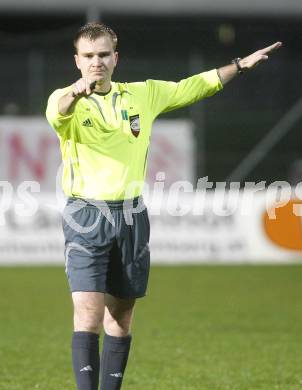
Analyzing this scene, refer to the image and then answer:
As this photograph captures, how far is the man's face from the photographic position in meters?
5.66

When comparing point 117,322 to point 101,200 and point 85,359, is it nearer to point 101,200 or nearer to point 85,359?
point 85,359

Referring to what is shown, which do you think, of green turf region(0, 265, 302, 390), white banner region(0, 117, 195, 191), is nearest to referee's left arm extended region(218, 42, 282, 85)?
green turf region(0, 265, 302, 390)

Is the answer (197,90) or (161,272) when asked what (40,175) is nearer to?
(161,272)

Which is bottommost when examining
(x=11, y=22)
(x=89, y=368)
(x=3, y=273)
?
(x=3, y=273)

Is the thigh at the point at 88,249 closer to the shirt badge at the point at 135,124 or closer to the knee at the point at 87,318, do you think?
the knee at the point at 87,318

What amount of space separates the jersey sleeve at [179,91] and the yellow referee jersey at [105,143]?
18 cm

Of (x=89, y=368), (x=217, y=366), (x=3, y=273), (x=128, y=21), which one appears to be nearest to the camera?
(x=89, y=368)

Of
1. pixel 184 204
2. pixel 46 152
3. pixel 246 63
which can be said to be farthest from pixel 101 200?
pixel 46 152

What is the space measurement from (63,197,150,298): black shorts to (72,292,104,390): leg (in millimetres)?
62

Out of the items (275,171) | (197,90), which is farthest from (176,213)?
(197,90)

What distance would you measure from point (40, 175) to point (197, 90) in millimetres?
13806

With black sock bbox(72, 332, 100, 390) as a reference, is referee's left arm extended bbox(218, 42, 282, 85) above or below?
above

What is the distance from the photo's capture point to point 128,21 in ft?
78.4

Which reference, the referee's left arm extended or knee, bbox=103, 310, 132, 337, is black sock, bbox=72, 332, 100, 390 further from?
the referee's left arm extended
